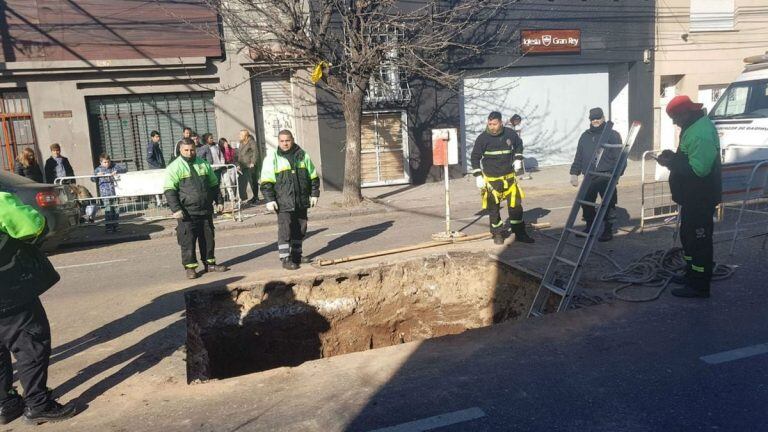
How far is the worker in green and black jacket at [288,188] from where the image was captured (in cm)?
736

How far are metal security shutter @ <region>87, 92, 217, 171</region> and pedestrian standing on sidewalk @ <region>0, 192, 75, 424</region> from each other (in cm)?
1229

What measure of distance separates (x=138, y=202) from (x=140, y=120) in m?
4.12

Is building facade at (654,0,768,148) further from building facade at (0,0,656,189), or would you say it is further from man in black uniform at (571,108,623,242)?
man in black uniform at (571,108,623,242)

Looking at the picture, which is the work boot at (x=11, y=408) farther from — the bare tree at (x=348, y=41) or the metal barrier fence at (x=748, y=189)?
the bare tree at (x=348, y=41)

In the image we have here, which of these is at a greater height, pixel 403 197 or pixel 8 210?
pixel 8 210

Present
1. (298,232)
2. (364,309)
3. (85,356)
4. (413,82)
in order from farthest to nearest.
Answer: (413,82), (298,232), (364,309), (85,356)

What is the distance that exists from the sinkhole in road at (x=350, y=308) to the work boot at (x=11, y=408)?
2.21m

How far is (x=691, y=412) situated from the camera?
11.7 ft

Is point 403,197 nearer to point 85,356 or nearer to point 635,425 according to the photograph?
point 85,356

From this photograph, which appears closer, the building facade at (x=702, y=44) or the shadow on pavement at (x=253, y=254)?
the shadow on pavement at (x=253, y=254)

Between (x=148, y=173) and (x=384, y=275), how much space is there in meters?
6.74

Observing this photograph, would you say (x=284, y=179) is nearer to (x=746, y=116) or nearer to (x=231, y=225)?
(x=231, y=225)

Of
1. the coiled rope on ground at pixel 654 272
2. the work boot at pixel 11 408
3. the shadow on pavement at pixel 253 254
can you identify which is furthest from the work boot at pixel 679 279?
the work boot at pixel 11 408

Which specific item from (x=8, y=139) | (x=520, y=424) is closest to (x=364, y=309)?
(x=520, y=424)
